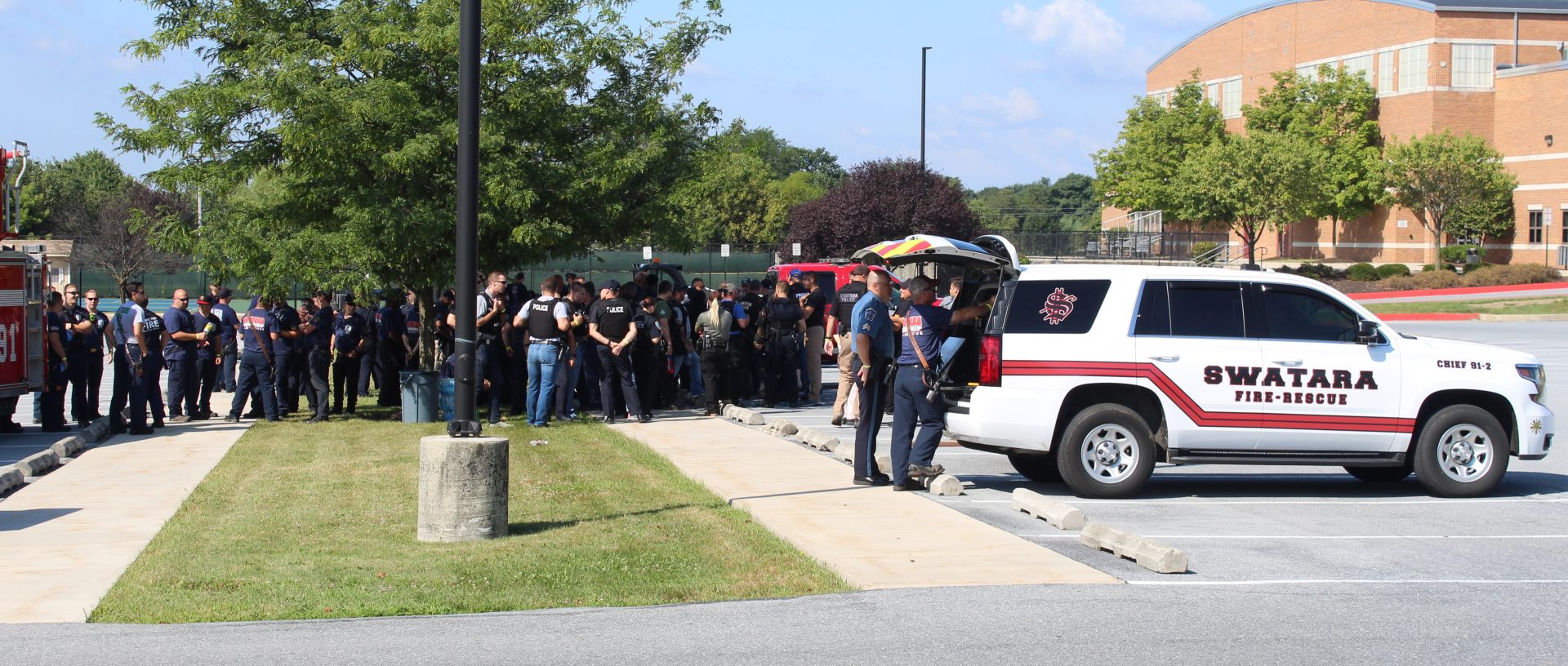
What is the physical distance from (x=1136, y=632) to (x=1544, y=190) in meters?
58.8

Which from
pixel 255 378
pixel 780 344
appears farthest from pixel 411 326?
pixel 780 344

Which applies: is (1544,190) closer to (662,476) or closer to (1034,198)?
(662,476)

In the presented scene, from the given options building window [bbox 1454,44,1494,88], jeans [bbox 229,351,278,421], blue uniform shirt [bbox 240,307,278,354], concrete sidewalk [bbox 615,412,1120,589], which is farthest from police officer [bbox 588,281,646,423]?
building window [bbox 1454,44,1494,88]

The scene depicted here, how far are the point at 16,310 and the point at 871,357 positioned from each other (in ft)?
35.6

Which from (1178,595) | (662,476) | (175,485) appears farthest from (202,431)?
(1178,595)

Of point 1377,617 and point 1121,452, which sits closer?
point 1377,617

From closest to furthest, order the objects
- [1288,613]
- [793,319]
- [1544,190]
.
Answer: [1288,613]
[793,319]
[1544,190]

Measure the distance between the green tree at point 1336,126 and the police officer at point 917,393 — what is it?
5191 centimetres

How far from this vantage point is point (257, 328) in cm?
1648

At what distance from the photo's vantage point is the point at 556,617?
7.13 metres

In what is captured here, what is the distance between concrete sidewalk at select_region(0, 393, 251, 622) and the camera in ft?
25.1

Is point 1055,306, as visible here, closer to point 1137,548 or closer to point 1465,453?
point 1137,548

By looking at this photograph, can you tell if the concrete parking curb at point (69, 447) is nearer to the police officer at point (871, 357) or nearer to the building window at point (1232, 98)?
the police officer at point (871, 357)

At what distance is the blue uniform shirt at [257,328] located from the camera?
54.1ft
